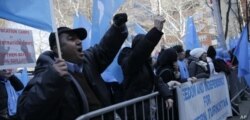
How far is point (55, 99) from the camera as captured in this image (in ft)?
10.9

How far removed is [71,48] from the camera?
409cm

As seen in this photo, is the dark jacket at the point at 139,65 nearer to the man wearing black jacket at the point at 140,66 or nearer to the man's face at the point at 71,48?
the man wearing black jacket at the point at 140,66

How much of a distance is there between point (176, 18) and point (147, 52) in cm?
4421

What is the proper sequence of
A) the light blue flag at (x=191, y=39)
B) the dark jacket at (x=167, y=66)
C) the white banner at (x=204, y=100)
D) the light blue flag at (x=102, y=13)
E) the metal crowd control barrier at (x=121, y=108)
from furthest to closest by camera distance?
the light blue flag at (x=191, y=39) → the dark jacket at (x=167, y=66) → the white banner at (x=204, y=100) → the light blue flag at (x=102, y=13) → the metal crowd control barrier at (x=121, y=108)

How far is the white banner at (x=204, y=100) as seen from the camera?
664cm

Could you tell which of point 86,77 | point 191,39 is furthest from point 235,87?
point 86,77

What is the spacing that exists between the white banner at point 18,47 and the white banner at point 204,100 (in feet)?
7.34

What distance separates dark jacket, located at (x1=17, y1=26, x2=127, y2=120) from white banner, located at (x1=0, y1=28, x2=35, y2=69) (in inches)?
66.6

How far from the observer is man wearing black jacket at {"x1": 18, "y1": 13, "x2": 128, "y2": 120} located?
329cm

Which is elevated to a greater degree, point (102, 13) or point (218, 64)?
point (102, 13)

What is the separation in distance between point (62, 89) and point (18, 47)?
3.88 meters

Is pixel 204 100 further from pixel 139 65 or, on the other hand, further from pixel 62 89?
pixel 62 89

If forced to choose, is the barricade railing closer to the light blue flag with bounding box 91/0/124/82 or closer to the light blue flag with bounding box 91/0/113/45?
the light blue flag with bounding box 91/0/124/82

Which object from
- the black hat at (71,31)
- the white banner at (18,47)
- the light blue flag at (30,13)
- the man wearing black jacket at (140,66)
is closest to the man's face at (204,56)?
the white banner at (18,47)
